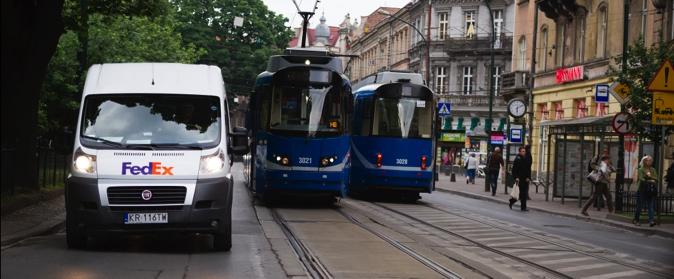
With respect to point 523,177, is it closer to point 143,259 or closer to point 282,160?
point 282,160

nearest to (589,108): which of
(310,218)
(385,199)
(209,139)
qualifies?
(385,199)

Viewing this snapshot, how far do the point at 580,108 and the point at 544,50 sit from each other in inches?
276

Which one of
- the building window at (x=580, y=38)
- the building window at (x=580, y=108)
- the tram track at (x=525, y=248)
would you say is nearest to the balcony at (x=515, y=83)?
the building window at (x=580, y=38)

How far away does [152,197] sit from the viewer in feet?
39.3

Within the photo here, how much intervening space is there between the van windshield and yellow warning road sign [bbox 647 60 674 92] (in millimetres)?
11123

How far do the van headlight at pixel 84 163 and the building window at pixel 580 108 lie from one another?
33295 mm

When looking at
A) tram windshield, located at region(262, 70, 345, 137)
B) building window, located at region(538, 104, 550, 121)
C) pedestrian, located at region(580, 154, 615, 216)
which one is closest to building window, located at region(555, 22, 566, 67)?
building window, located at region(538, 104, 550, 121)

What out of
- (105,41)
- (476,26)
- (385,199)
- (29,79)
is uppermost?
(476,26)

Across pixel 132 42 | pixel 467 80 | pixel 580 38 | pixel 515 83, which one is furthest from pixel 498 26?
pixel 132 42

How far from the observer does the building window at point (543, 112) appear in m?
48.3

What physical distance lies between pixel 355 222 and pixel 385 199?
402 inches

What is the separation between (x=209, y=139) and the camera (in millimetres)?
12812

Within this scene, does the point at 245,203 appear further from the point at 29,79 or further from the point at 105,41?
the point at 105,41

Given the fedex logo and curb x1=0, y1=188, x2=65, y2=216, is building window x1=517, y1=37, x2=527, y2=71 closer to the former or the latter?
curb x1=0, y1=188, x2=65, y2=216
